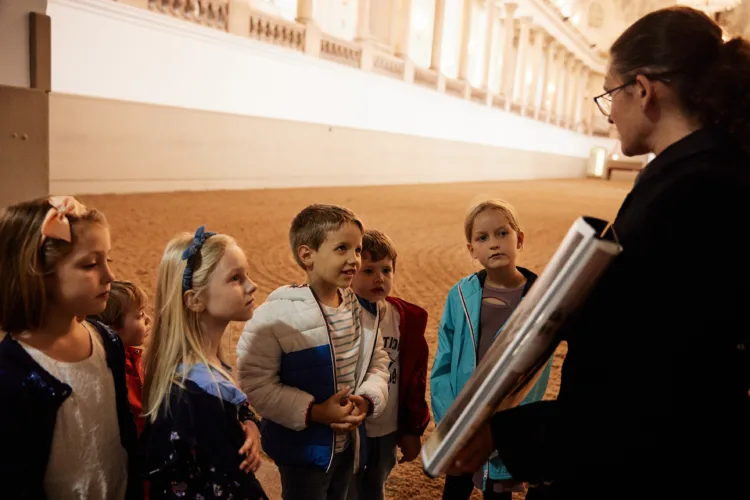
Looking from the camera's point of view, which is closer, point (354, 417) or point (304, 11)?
point (354, 417)

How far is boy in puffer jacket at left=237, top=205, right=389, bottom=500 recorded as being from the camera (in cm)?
175

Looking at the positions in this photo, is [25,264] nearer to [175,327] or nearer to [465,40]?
[175,327]

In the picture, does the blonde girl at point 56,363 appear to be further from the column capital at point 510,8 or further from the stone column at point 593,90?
the stone column at point 593,90

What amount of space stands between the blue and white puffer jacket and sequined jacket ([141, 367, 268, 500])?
0.29 m

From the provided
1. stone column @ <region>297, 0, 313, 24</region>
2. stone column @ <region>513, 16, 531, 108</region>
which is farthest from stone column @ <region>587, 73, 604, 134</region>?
stone column @ <region>297, 0, 313, 24</region>

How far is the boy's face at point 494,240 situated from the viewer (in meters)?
2.15

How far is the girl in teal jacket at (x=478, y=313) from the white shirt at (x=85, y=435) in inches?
44.7

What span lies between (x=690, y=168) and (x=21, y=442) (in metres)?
1.44

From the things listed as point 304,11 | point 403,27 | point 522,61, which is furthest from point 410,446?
point 522,61

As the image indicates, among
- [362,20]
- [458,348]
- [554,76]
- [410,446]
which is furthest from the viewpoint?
[554,76]

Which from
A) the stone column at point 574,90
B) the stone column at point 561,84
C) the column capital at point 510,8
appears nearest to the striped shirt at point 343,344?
the column capital at point 510,8

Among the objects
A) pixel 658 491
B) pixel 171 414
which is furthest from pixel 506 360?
pixel 171 414

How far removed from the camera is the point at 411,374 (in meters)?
2.07

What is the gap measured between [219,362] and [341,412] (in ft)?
1.29
